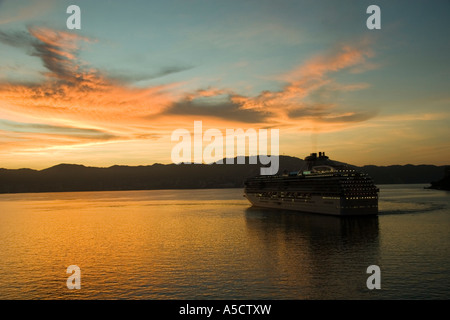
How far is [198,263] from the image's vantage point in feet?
151

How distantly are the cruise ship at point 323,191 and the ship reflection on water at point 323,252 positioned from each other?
23.4 ft

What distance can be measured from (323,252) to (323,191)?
5390 centimetres

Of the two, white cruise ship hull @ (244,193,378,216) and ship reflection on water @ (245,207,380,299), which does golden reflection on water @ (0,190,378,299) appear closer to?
ship reflection on water @ (245,207,380,299)

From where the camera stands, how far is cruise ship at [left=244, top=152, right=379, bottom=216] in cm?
9462

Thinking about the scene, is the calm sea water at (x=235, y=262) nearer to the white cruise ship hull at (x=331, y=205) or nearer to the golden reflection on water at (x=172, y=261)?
the golden reflection on water at (x=172, y=261)

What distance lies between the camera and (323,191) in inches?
4060

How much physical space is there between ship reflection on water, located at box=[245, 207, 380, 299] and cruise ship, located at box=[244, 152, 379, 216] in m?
7.14

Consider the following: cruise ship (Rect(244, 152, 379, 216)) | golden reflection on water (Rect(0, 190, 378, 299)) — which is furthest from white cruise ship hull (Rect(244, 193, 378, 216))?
golden reflection on water (Rect(0, 190, 378, 299))

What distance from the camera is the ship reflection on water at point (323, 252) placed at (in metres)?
34.7
